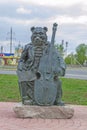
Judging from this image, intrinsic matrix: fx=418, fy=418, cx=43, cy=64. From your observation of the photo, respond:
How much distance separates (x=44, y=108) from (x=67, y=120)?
521 millimetres

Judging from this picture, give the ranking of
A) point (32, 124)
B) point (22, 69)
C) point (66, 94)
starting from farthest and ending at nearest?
point (66, 94), point (22, 69), point (32, 124)

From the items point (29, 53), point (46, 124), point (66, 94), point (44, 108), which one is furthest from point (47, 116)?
point (66, 94)

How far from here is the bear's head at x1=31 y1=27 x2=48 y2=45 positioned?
337 inches

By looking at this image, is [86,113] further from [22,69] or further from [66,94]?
[66,94]

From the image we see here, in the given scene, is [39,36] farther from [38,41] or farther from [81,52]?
[81,52]

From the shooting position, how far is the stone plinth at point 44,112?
27.0ft

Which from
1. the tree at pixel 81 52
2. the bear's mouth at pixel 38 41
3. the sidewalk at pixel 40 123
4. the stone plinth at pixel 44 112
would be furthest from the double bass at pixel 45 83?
the tree at pixel 81 52

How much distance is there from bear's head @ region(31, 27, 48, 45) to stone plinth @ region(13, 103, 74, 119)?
4.38 ft

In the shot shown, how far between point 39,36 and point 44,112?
Answer: 1552 millimetres

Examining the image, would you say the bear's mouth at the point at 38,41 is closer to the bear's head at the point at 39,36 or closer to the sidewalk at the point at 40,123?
the bear's head at the point at 39,36

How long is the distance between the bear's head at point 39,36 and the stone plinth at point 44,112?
134cm

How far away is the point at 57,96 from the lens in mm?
8586

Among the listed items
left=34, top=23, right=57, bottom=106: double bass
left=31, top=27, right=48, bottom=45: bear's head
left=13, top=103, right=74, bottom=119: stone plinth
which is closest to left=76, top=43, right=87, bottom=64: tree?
left=31, top=27, right=48, bottom=45: bear's head

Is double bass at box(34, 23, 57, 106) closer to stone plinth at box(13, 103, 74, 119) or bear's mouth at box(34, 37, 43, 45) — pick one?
stone plinth at box(13, 103, 74, 119)
